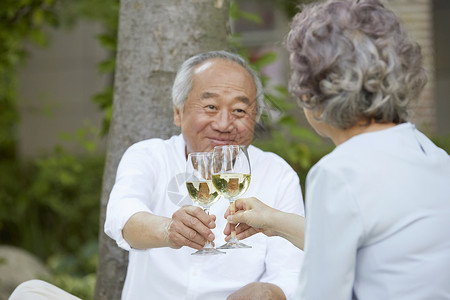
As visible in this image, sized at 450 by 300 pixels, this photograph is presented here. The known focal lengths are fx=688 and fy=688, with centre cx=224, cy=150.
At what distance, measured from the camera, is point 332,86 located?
2.08 meters

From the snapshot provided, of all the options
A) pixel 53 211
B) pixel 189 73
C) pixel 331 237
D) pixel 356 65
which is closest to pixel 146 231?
pixel 189 73

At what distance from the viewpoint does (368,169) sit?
1.99 metres

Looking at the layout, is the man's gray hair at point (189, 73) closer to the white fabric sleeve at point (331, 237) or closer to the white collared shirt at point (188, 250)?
the white collared shirt at point (188, 250)

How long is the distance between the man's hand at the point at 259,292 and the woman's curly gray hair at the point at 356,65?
45.7 inches

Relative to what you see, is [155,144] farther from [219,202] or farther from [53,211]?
[53,211]

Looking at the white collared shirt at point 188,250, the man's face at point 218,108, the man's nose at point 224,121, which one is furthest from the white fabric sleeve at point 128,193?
the man's nose at point 224,121

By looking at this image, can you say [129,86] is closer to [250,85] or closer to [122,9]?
[122,9]

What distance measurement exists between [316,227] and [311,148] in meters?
6.12

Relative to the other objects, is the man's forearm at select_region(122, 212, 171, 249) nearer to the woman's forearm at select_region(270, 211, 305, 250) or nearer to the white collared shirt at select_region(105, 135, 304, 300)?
the white collared shirt at select_region(105, 135, 304, 300)

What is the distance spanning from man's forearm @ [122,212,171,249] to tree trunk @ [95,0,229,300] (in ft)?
3.53

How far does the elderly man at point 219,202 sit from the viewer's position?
10.5 ft

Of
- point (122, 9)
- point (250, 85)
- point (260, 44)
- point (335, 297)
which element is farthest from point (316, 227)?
point (260, 44)

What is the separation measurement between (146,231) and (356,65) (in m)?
1.25

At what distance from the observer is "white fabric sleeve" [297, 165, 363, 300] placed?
6.35ft
